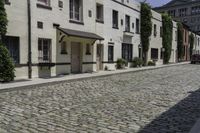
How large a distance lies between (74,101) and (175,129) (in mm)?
4430

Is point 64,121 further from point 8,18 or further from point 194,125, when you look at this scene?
point 8,18

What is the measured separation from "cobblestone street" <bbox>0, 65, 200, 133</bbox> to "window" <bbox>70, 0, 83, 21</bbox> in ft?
32.4

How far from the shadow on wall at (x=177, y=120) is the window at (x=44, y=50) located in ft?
33.1

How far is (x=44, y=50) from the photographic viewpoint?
19.2 metres

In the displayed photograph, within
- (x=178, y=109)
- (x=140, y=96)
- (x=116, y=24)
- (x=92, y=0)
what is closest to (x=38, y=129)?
(x=178, y=109)

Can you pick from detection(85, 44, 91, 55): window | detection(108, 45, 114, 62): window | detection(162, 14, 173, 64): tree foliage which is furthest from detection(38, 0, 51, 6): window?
detection(162, 14, 173, 64): tree foliage

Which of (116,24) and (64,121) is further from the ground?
(116,24)

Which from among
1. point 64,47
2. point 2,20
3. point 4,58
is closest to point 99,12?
point 64,47

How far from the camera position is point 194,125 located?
7543mm

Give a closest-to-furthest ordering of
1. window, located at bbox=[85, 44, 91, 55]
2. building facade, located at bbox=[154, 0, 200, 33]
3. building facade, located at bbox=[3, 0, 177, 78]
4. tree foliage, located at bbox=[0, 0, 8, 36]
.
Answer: tree foliage, located at bbox=[0, 0, 8, 36], building facade, located at bbox=[3, 0, 177, 78], window, located at bbox=[85, 44, 91, 55], building facade, located at bbox=[154, 0, 200, 33]

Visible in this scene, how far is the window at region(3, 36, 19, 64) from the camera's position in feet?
54.6

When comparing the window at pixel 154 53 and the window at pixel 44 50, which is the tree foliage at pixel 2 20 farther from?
the window at pixel 154 53

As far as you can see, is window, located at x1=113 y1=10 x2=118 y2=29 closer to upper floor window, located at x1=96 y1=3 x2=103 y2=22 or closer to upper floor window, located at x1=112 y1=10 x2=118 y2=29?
upper floor window, located at x1=112 y1=10 x2=118 y2=29

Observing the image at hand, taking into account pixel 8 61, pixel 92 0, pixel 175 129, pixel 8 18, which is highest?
pixel 92 0
